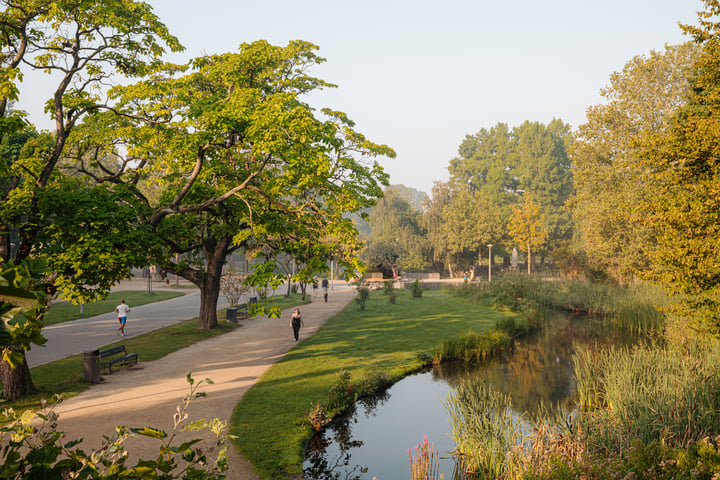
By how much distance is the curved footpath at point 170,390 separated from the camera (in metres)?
10.0

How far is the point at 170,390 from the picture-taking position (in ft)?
43.7

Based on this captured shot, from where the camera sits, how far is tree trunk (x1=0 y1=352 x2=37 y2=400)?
12.0 metres

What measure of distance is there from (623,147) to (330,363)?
3311cm

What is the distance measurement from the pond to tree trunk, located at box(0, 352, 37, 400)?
8.04m

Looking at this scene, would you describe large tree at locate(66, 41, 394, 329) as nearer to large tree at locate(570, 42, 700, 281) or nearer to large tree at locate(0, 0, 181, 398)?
large tree at locate(0, 0, 181, 398)

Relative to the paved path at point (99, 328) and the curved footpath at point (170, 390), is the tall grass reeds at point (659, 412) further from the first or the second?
the paved path at point (99, 328)

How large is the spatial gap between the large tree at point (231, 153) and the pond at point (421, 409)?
5.20m

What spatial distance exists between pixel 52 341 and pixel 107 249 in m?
12.4

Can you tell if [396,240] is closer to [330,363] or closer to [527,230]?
[527,230]

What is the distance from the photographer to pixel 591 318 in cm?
2759

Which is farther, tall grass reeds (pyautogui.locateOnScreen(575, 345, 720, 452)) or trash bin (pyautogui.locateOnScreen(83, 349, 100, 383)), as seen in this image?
trash bin (pyautogui.locateOnScreen(83, 349, 100, 383))

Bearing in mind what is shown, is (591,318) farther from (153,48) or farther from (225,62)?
(153,48)

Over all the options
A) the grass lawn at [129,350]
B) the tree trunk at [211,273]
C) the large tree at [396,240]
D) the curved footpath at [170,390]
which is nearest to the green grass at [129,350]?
the grass lawn at [129,350]

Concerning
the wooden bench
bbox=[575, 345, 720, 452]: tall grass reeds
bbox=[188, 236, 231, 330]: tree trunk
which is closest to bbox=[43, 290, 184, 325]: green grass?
bbox=[188, 236, 231, 330]: tree trunk
